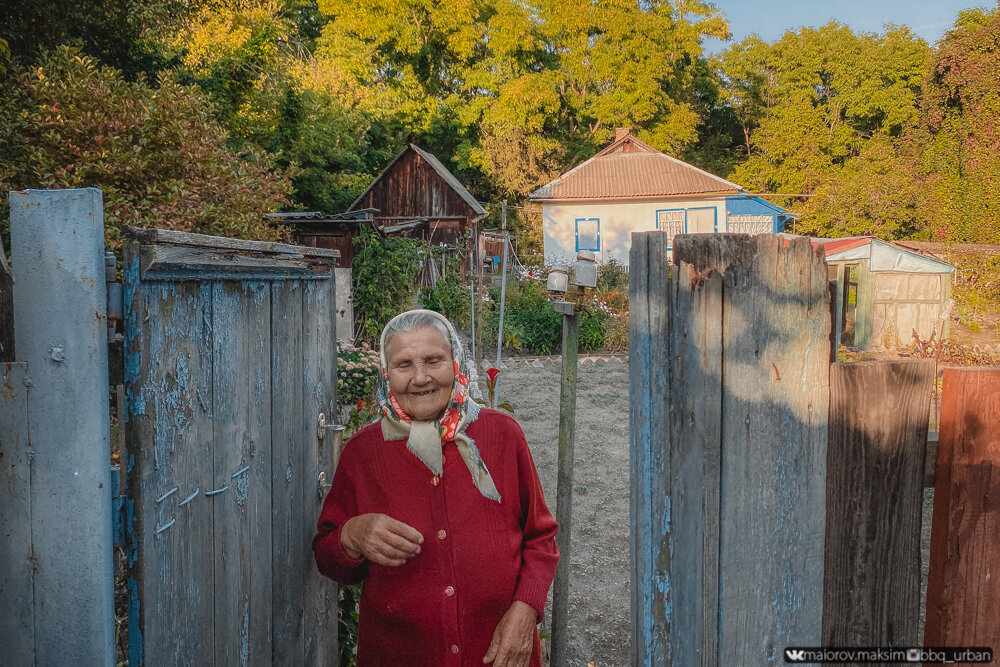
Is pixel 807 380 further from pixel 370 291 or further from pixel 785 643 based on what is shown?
pixel 370 291

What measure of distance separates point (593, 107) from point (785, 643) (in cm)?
3420

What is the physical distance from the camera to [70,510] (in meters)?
1.30

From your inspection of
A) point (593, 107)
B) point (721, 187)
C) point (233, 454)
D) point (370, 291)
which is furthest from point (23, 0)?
point (593, 107)

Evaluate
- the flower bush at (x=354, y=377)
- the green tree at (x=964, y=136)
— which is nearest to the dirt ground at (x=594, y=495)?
the flower bush at (x=354, y=377)

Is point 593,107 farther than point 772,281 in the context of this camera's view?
Yes

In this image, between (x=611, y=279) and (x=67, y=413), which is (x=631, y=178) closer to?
(x=611, y=279)

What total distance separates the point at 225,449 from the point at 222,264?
492mm

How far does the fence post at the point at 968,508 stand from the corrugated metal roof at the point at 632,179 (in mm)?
24552

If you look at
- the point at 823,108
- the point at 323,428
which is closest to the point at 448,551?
the point at 323,428

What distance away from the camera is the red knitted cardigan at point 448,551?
6.18 ft

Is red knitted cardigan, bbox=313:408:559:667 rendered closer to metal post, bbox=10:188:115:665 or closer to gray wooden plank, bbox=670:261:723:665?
gray wooden plank, bbox=670:261:723:665

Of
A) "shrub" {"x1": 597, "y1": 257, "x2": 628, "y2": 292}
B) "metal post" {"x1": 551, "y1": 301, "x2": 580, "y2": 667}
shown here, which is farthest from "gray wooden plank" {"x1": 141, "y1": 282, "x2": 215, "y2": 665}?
"shrub" {"x1": 597, "y1": 257, "x2": 628, "y2": 292}

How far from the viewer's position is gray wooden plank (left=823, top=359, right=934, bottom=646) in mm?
1501

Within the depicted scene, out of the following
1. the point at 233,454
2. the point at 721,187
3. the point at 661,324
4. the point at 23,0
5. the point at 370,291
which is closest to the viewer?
the point at 661,324
